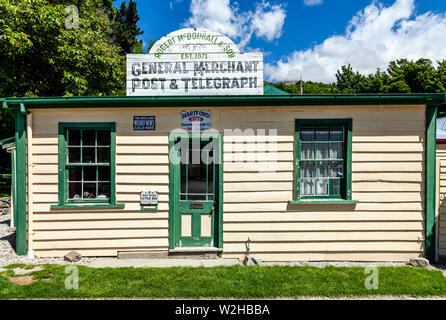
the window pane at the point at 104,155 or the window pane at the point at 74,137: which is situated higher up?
the window pane at the point at 74,137

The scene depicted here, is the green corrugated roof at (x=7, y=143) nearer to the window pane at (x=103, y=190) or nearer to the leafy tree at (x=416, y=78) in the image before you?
the window pane at (x=103, y=190)

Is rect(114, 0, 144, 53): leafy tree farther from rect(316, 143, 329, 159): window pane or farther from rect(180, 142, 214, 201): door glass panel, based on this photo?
rect(316, 143, 329, 159): window pane

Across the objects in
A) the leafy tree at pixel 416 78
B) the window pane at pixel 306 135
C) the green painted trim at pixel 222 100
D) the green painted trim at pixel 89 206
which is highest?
the leafy tree at pixel 416 78

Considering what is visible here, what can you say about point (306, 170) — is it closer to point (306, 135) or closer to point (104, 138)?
point (306, 135)

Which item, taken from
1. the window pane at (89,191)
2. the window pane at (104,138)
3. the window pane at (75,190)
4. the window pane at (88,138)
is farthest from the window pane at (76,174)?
the window pane at (104,138)

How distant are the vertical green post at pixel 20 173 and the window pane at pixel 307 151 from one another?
5.52 metres

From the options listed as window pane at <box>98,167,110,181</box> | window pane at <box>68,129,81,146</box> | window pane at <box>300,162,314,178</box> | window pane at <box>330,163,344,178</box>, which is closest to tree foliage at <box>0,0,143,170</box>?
window pane at <box>68,129,81,146</box>

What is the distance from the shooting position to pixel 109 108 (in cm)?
545

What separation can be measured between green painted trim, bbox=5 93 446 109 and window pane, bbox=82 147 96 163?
2.81ft

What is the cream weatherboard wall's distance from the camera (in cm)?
544

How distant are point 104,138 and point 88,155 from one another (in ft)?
1.56

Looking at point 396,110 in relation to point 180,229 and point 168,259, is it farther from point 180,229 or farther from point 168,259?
point 168,259

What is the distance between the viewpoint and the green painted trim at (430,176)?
5.33 m
